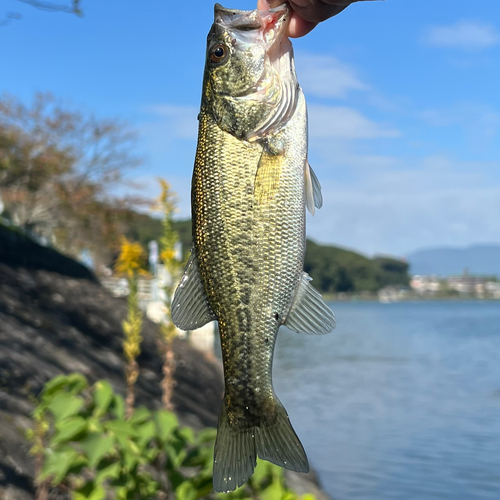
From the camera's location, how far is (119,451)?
3721mm

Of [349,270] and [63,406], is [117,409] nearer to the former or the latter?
[63,406]

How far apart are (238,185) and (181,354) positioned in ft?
46.8

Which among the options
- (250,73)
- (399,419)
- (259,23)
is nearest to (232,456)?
(250,73)

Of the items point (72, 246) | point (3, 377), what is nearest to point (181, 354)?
point (3, 377)

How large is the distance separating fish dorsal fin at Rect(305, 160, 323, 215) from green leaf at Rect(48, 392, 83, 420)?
2.10m

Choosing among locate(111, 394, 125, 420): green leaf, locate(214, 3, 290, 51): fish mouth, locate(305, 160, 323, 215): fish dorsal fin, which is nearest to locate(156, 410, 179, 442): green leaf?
locate(111, 394, 125, 420): green leaf

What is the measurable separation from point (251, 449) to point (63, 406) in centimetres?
194

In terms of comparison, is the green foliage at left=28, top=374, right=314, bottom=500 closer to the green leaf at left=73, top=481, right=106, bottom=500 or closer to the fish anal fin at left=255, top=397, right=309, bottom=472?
the green leaf at left=73, top=481, right=106, bottom=500

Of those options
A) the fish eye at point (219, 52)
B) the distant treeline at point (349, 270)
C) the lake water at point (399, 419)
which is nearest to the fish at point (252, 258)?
the fish eye at point (219, 52)

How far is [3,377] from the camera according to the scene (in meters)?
7.21

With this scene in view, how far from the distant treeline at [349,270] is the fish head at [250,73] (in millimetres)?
62215

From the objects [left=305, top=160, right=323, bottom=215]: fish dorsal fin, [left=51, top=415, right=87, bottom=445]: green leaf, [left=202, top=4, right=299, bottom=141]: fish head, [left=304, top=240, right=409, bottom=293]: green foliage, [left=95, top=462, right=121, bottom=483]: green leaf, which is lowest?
[left=95, top=462, right=121, bottom=483]: green leaf

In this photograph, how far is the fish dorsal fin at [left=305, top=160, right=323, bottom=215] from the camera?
1944mm

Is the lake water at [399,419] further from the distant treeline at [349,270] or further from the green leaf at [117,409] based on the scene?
the distant treeline at [349,270]
